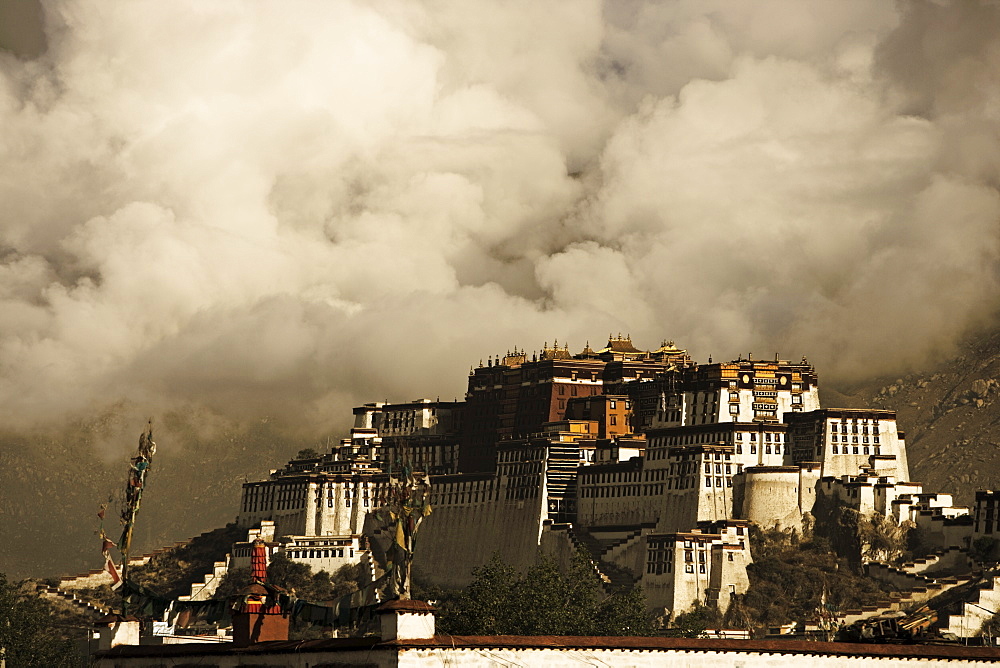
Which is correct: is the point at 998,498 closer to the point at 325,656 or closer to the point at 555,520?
the point at 555,520

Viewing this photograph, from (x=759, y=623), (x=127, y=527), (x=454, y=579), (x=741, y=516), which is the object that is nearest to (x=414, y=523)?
(x=127, y=527)

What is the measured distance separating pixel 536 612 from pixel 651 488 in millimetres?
61429

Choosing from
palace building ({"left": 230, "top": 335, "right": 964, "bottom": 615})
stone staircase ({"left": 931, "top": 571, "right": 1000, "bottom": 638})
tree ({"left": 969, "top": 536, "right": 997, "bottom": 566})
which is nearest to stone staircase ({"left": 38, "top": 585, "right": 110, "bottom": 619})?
palace building ({"left": 230, "top": 335, "right": 964, "bottom": 615})

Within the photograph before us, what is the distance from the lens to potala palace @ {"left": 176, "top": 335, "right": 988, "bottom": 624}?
15888 centimetres

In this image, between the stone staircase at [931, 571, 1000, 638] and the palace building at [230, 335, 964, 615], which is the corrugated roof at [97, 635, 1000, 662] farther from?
the palace building at [230, 335, 964, 615]

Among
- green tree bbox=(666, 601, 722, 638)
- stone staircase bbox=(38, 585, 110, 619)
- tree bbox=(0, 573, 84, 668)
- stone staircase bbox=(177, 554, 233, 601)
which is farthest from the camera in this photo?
stone staircase bbox=(38, 585, 110, 619)

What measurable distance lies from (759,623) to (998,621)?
68.6ft

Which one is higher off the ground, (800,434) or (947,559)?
(800,434)

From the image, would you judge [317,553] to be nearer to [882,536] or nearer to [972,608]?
[882,536]

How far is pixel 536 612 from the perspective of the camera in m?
110

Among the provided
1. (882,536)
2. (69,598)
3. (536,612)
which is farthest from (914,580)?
(69,598)

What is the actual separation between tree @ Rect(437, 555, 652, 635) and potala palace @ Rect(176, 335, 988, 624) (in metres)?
33.5

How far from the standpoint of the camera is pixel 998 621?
13850cm

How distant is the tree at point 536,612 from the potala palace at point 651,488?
33.5 meters
